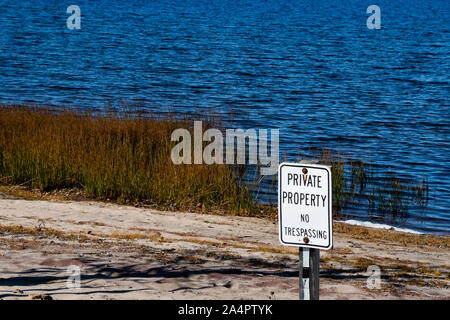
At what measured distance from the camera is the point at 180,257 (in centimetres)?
919

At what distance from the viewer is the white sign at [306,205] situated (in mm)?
4953

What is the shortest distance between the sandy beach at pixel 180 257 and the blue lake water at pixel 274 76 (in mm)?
3703

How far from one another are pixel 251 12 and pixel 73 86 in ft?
178

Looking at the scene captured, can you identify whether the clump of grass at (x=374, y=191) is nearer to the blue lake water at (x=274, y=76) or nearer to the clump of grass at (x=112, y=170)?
the blue lake water at (x=274, y=76)

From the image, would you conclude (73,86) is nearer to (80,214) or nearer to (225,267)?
(80,214)

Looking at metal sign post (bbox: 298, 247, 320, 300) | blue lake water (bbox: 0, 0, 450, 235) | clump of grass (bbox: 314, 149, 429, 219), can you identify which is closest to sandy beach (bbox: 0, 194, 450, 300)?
clump of grass (bbox: 314, 149, 429, 219)

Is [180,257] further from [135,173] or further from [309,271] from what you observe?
[135,173]

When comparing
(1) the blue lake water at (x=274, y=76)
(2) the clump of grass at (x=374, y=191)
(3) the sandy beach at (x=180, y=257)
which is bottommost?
(3) the sandy beach at (x=180, y=257)

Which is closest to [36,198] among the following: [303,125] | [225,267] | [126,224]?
[126,224]

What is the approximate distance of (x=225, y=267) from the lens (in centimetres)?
874

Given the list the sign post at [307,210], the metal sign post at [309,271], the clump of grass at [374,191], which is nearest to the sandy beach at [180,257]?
the clump of grass at [374,191]

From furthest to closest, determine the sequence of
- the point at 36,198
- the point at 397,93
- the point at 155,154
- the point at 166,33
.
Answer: the point at 166,33 < the point at 397,93 < the point at 155,154 < the point at 36,198

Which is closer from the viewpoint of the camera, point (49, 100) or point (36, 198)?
point (36, 198)

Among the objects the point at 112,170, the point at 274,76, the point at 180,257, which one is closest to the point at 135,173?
the point at 112,170
